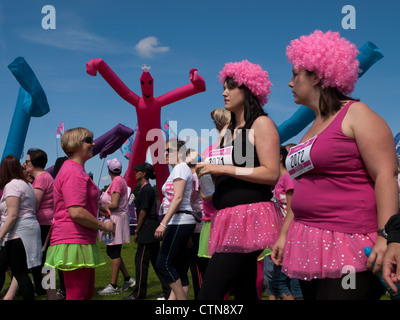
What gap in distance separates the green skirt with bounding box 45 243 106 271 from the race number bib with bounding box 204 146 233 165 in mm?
1168

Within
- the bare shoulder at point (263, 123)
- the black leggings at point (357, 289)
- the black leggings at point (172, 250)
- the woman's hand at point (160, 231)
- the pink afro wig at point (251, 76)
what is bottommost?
the black leggings at point (172, 250)

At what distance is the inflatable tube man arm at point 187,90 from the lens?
28.6 ft

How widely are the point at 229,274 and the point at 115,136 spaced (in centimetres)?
919

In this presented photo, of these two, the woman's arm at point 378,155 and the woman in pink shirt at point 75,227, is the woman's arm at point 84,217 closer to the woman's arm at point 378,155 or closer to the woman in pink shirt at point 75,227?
the woman in pink shirt at point 75,227

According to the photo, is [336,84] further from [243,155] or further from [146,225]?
[146,225]

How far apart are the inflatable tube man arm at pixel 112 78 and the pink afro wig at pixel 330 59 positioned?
6.79m

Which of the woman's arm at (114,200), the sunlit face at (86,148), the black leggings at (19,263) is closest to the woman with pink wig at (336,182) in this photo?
the sunlit face at (86,148)

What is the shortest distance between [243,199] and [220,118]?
4.37ft

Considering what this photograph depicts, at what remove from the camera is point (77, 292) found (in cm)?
304

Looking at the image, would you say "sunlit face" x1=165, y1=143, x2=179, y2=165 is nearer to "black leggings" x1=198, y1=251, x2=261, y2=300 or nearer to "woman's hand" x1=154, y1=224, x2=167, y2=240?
"woman's hand" x1=154, y1=224, x2=167, y2=240

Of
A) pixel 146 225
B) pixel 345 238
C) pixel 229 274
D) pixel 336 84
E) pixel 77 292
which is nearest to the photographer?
pixel 345 238
